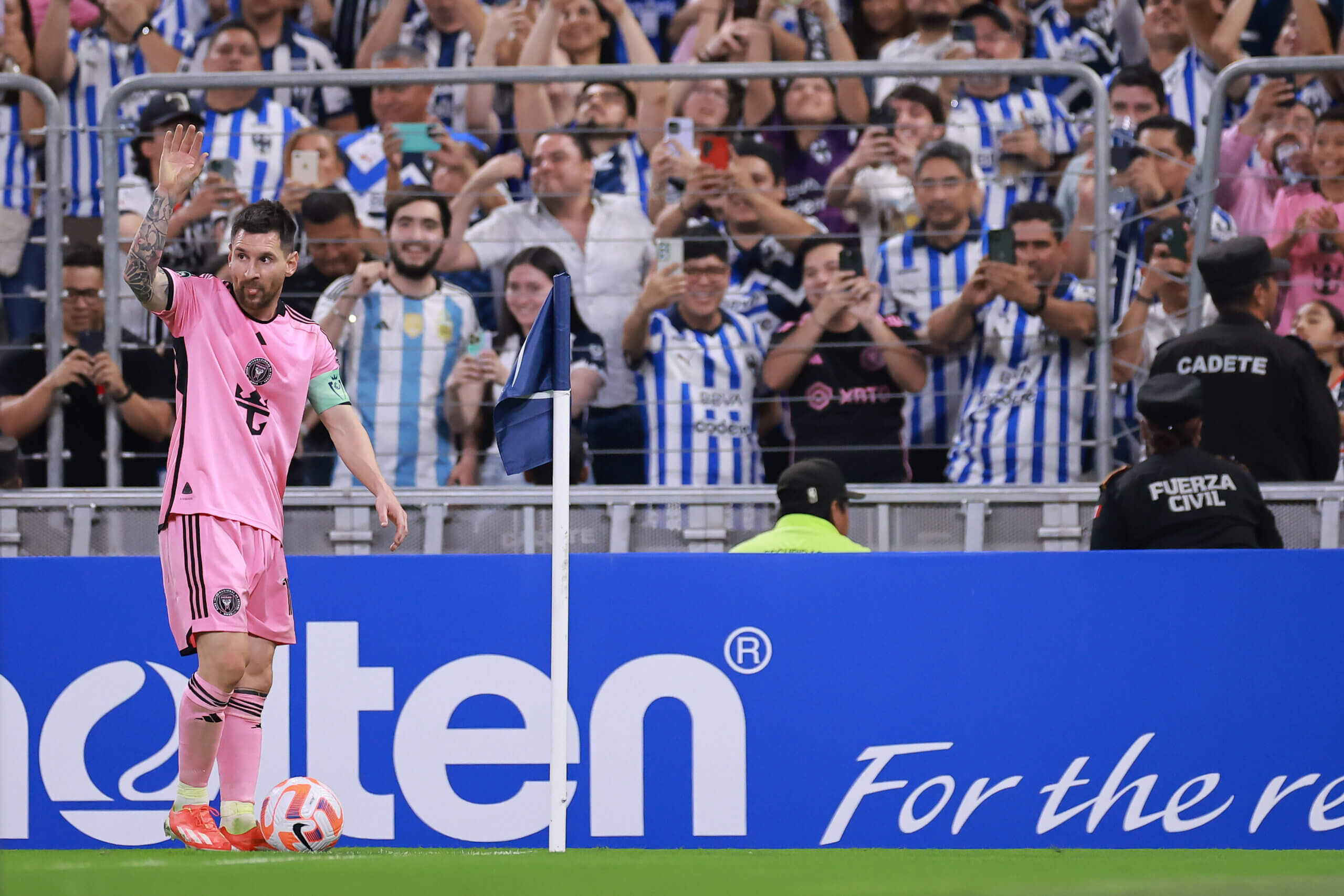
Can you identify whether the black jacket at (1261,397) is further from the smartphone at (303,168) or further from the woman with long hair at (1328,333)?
the smartphone at (303,168)

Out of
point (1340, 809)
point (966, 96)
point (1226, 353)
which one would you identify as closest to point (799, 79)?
point (966, 96)

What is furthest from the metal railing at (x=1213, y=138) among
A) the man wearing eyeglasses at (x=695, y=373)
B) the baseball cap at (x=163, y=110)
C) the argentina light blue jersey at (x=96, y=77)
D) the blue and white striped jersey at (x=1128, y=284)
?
the argentina light blue jersey at (x=96, y=77)

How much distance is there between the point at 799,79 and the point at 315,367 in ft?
12.3

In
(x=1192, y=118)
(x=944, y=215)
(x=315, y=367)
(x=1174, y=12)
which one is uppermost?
(x=1174, y=12)

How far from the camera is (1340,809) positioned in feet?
17.2

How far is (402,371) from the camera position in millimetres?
6891

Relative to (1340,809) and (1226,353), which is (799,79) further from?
(1340,809)

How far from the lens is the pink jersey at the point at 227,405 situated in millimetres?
4547

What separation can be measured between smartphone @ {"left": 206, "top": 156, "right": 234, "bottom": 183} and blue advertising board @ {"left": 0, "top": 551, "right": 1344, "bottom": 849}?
88.2 inches

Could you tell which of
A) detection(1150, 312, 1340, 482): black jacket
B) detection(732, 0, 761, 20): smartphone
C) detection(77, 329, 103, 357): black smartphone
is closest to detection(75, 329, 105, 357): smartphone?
detection(77, 329, 103, 357): black smartphone

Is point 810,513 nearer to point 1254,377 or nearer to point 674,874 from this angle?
point 1254,377

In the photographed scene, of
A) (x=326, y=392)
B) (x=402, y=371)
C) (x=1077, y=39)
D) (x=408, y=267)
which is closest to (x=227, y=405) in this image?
(x=326, y=392)

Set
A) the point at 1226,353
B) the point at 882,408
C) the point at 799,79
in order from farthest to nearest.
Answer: the point at 799,79, the point at 882,408, the point at 1226,353

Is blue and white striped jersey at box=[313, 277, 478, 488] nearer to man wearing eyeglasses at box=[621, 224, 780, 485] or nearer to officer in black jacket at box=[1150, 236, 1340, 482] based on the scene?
man wearing eyeglasses at box=[621, 224, 780, 485]
